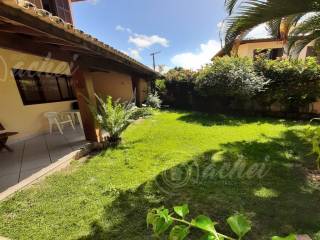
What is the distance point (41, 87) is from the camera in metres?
7.71

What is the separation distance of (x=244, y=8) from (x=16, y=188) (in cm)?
555

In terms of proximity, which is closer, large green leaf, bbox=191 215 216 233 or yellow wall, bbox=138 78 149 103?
large green leaf, bbox=191 215 216 233

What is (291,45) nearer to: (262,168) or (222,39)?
(222,39)

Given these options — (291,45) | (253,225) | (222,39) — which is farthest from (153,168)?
(291,45)

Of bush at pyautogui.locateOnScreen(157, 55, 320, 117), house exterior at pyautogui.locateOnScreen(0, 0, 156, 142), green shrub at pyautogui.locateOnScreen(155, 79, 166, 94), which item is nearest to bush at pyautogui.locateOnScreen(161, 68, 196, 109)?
green shrub at pyautogui.locateOnScreen(155, 79, 166, 94)

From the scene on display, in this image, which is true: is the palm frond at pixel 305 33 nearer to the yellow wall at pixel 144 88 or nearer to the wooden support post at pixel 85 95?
the wooden support post at pixel 85 95

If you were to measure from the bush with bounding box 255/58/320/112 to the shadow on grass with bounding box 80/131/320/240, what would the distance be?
5752 mm

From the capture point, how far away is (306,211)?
301cm

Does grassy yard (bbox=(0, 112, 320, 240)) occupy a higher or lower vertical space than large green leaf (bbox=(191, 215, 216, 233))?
lower

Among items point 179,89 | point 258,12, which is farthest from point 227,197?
Answer: point 179,89

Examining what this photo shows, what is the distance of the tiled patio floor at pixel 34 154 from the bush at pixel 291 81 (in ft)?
30.5

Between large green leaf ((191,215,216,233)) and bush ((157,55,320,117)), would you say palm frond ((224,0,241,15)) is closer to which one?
large green leaf ((191,215,216,233))

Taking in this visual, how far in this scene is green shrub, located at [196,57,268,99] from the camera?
32.1 ft

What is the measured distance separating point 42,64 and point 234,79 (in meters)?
8.43
